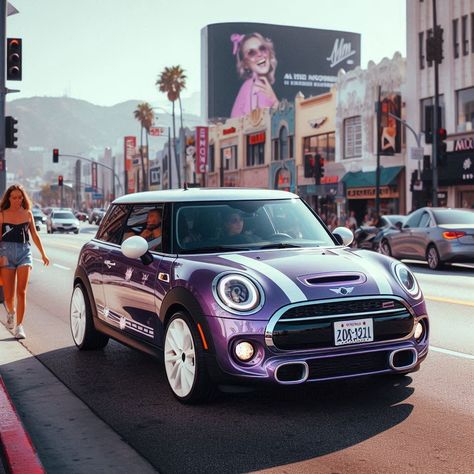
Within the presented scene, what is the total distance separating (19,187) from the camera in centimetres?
926

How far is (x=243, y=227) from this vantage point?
260 inches

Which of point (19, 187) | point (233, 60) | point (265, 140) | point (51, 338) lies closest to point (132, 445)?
point (51, 338)

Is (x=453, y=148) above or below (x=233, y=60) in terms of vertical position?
below

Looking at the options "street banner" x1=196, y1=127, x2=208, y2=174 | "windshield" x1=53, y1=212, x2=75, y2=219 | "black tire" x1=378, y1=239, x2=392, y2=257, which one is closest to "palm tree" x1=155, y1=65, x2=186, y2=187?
"street banner" x1=196, y1=127, x2=208, y2=174

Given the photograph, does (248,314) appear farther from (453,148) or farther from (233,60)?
(233,60)

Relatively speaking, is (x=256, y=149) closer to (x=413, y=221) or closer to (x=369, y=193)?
(x=369, y=193)

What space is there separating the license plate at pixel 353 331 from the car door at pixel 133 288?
61.7 inches

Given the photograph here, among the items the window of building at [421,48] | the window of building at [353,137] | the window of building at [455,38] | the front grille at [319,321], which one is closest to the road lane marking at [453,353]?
the front grille at [319,321]

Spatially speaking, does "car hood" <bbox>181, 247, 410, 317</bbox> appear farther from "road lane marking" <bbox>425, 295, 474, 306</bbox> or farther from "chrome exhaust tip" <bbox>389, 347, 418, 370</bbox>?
"road lane marking" <bbox>425, 295, 474, 306</bbox>

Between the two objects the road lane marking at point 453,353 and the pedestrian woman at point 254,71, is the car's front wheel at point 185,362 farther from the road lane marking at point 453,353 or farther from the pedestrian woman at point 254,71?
the pedestrian woman at point 254,71

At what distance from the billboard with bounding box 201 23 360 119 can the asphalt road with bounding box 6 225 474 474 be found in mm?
84322

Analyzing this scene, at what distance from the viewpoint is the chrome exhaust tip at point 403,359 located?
5582 millimetres

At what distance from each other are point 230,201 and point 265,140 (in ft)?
174

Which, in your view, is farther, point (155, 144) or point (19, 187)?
point (155, 144)
